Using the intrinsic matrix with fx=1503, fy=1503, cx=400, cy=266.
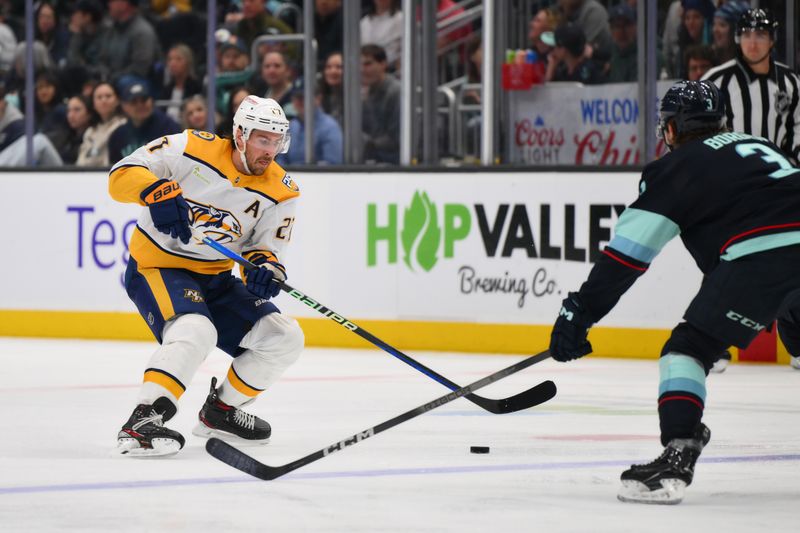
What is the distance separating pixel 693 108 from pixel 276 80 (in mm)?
5074

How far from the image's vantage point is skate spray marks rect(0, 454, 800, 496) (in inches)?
143

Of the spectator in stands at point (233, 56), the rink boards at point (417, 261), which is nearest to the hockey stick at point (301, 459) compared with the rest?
the rink boards at point (417, 261)

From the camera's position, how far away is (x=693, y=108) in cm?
345

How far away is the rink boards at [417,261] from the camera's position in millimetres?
7105

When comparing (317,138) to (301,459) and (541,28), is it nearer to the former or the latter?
(541,28)

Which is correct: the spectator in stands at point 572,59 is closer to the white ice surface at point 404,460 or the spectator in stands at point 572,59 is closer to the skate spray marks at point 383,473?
the white ice surface at point 404,460

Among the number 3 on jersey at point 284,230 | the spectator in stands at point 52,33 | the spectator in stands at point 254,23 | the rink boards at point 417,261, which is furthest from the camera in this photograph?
the spectator in stands at point 52,33

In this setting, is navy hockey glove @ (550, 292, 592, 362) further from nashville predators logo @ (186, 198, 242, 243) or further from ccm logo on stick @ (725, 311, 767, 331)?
nashville predators logo @ (186, 198, 242, 243)

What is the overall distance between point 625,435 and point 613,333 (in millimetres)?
2466

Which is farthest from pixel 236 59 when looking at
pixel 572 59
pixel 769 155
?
pixel 769 155

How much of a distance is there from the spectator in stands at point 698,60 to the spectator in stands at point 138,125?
2.97 m

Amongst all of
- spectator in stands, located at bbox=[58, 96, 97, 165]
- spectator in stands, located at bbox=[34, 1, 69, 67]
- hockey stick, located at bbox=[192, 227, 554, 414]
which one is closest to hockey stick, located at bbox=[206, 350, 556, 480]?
hockey stick, located at bbox=[192, 227, 554, 414]

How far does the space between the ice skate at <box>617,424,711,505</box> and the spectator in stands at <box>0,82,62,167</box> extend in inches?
224

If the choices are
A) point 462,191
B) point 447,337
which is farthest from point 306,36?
Result: point 447,337
